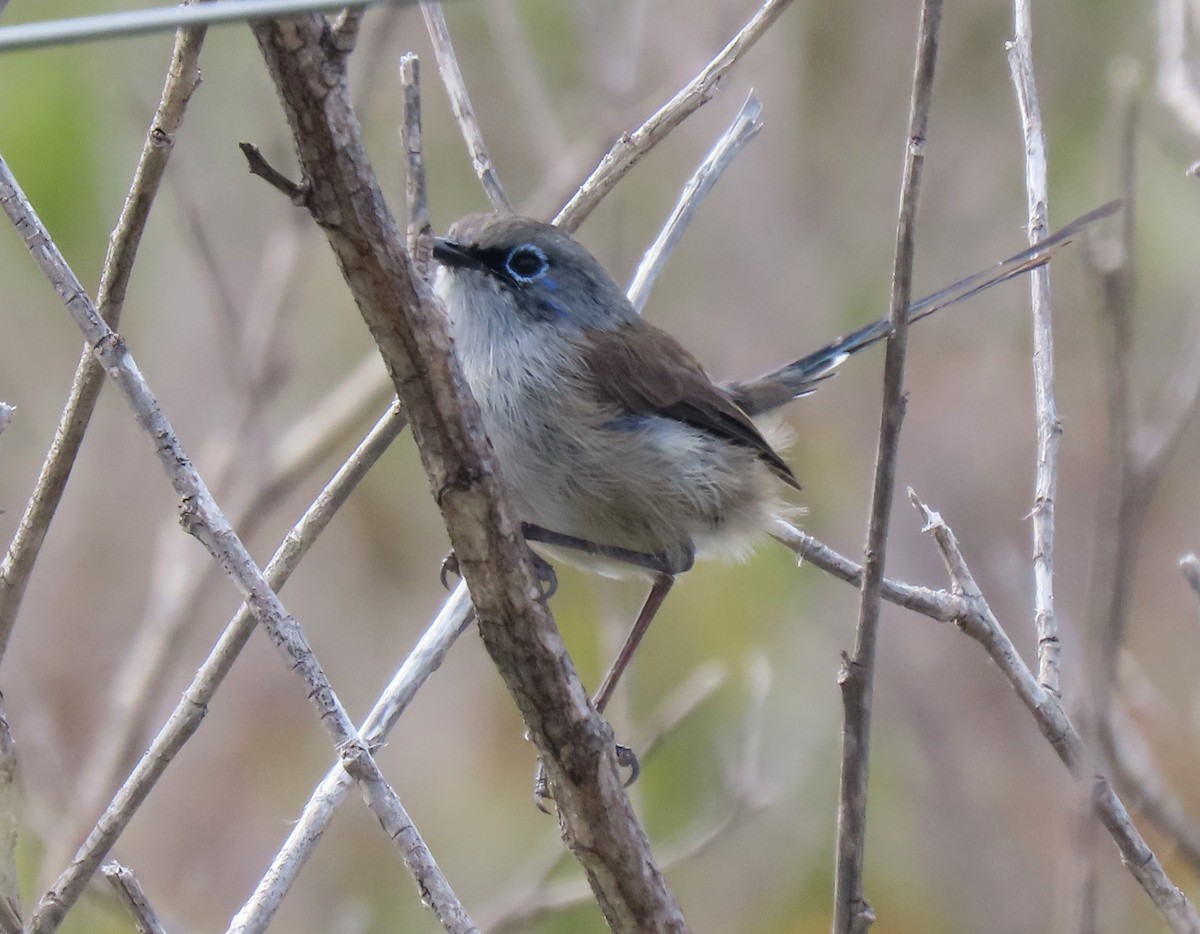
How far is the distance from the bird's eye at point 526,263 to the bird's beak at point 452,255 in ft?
0.28

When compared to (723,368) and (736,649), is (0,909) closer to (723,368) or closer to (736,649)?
(736,649)

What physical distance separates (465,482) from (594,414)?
1287 millimetres

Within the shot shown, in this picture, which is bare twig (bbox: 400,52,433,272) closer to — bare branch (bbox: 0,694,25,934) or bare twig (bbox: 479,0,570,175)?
bare branch (bbox: 0,694,25,934)

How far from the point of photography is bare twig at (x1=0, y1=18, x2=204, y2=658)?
2.06m

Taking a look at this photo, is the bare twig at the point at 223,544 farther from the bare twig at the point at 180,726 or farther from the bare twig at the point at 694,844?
the bare twig at the point at 694,844

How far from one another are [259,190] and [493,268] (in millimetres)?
3696

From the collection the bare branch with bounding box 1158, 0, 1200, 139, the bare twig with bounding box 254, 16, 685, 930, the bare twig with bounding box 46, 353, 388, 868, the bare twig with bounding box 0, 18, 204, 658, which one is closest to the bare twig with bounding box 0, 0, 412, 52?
the bare twig with bounding box 254, 16, 685, 930

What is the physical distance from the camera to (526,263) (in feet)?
10.8

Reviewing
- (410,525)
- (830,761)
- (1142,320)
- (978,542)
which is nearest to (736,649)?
(830,761)

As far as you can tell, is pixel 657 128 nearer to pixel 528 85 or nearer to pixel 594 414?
pixel 594 414

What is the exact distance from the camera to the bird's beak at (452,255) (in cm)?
316

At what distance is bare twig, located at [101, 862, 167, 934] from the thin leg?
1.29 meters

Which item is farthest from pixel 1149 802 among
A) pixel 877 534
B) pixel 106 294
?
pixel 106 294

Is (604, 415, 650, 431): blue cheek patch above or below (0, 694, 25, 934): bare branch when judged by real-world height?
above
